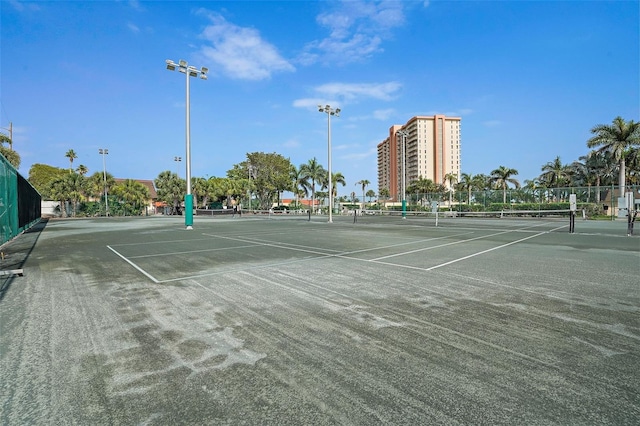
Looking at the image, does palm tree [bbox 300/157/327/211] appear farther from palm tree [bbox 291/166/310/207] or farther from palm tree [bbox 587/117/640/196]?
palm tree [bbox 587/117/640/196]

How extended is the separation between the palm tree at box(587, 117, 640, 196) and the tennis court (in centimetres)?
4311

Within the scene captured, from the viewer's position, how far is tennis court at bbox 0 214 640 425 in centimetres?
247

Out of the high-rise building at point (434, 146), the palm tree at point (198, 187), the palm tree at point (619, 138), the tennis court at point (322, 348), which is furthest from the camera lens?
the high-rise building at point (434, 146)

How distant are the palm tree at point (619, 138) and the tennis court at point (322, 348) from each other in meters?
43.1

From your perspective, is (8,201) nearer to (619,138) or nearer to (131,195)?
(131,195)

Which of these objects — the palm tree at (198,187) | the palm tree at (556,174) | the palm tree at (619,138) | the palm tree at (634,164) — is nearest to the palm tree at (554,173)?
the palm tree at (556,174)

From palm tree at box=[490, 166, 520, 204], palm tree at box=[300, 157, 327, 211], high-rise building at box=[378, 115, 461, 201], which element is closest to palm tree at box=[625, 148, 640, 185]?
palm tree at box=[490, 166, 520, 204]

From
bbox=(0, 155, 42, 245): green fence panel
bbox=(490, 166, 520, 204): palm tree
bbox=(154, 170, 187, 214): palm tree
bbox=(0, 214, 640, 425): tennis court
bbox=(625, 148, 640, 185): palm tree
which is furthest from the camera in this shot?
bbox=(490, 166, 520, 204): palm tree

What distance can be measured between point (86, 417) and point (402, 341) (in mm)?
2859

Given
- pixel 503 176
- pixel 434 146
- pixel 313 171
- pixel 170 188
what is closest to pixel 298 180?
pixel 313 171

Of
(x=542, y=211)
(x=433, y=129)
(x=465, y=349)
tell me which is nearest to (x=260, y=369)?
(x=465, y=349)

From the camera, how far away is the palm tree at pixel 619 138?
38.7m

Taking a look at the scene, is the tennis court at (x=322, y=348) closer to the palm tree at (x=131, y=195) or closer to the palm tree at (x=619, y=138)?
the palm tree at (x=619, y=138)

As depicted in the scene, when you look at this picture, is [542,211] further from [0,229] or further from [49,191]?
[49,191]
